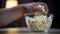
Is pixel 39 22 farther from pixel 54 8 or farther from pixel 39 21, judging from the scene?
pixel 54 8

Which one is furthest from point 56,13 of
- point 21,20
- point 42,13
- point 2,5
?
point 42,13

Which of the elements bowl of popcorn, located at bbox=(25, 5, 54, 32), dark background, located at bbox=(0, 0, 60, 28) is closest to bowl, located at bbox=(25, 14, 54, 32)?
bowl of popcorn, located at bbox=(25, 5, 54, 32)

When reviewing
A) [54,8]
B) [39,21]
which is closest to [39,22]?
[39,21]

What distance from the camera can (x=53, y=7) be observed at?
2434 mm

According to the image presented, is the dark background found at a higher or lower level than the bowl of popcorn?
lower

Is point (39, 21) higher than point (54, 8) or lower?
higher

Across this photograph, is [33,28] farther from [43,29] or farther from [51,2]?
[51,2]

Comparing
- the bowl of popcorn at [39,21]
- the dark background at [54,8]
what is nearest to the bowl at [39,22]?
the bowl of popcorn at [39,21]

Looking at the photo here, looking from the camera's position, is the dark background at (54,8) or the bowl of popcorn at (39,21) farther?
the dark background at (54,8)

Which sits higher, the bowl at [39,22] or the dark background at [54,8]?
the bowl at [39,22]

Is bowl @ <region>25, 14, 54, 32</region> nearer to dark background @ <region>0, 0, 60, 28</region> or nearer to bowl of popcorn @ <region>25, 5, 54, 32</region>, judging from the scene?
bowl of popcorn @ <region>25, 5, 54, 32</region>

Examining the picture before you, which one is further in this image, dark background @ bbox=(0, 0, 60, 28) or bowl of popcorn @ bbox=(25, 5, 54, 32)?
dark background @ bbox=(0, 0, 60, 28)

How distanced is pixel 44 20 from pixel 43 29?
5 centimetres

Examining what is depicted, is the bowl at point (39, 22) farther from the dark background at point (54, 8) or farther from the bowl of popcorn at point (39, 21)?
the dark background at point (54, 8)
